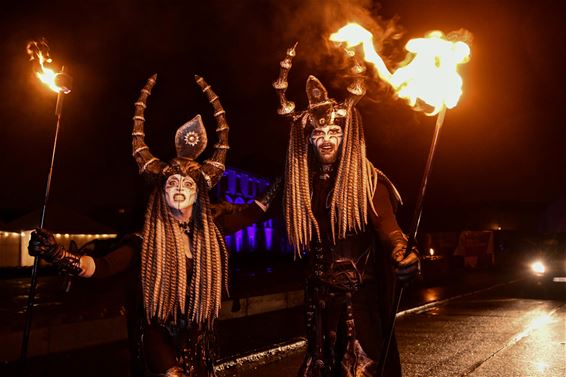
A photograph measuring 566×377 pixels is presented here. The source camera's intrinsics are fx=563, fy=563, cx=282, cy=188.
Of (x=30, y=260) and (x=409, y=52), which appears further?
(x=30, y=260)

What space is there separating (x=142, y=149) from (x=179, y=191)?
445mm

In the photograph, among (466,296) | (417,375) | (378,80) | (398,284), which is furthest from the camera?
(466,296)

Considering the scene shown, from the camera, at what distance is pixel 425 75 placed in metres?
3.53

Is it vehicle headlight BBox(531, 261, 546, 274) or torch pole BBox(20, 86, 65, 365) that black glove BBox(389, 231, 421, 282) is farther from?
vehicle headlight BBox(531, 261, 546, 274)

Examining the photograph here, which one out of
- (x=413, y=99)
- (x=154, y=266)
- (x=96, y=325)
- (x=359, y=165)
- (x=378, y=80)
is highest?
(x=378, y=80)

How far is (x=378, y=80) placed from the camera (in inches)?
163

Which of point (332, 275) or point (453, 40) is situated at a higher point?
point (453, 40)

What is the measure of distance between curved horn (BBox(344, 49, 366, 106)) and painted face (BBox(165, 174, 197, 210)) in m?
1.23

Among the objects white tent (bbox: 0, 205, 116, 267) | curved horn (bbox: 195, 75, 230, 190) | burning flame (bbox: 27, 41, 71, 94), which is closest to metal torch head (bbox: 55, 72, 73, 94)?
burning flame (bbox: 27, 41, 71, 94)

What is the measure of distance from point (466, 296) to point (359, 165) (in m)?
14.1

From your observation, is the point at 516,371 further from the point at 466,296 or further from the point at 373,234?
the point at 466,296

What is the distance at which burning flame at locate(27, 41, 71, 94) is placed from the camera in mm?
4281

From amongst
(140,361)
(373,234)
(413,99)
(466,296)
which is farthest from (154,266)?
(466,296)

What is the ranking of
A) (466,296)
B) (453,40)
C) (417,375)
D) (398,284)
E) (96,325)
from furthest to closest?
1. (466,296)
2. (96,325)
3. (417,375)
4. (453,40)
5. (398,284)
